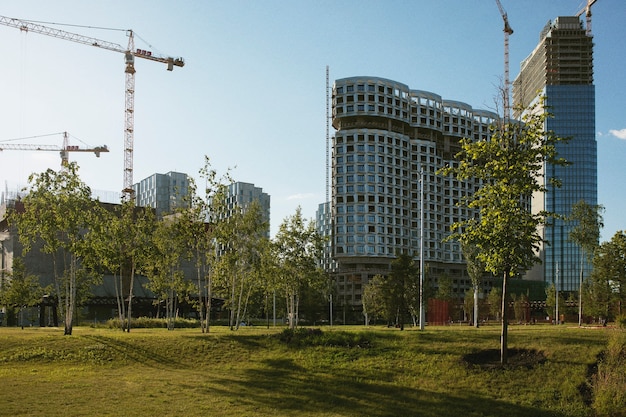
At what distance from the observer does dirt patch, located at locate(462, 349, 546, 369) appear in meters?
26.5

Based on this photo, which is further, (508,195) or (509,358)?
(509,358)

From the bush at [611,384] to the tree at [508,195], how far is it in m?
4.41

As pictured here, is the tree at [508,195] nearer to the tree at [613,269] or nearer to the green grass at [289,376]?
the green grass at [289,376]

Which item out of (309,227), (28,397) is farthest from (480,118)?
(28,397)

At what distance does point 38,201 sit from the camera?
133ft

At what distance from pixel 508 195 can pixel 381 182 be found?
13458cm

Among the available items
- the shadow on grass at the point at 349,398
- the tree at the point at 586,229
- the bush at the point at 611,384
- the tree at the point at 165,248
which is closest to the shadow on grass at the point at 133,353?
Result: the shadow on grass at the point at 349,398

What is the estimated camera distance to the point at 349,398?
23.3 meters

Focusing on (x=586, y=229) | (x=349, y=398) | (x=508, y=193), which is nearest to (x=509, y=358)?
(x=508, y=193)

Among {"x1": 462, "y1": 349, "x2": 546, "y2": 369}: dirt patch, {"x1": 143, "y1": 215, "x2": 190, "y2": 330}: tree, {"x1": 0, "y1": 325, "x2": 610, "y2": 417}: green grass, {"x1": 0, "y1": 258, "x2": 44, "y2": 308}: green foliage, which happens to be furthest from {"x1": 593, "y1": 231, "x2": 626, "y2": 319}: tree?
{"x1": 0, "y1": 258, "x2": 44, "y2": 308}: green foliage

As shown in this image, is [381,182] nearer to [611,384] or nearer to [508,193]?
[508,193]

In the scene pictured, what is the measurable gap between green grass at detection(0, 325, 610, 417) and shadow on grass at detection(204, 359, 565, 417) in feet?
0.14

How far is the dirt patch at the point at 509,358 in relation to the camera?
1045 inches

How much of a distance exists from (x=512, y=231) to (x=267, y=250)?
2836cm
